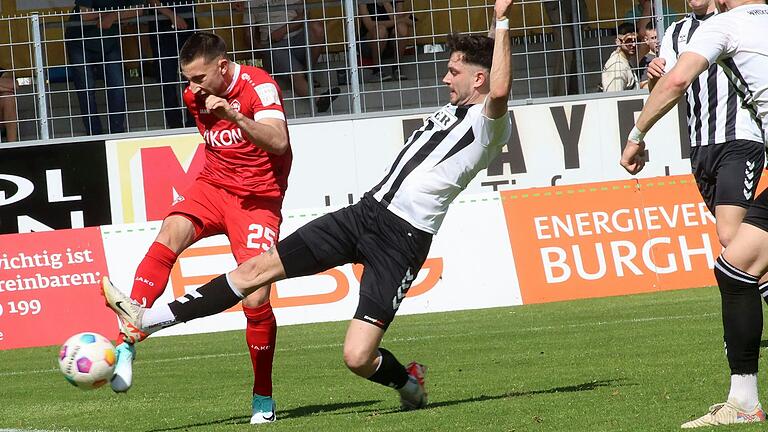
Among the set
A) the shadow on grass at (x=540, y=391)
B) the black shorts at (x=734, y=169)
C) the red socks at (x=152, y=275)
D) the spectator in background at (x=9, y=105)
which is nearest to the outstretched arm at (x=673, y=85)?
the shadow on grass at (x=540, y=391)

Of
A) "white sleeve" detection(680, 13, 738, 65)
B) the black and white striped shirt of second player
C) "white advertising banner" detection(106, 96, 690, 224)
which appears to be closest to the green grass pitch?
the black and white striped shirt of second player

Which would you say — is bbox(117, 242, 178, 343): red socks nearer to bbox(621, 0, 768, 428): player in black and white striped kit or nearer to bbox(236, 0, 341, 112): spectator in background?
bbox(621, 0, 768, 428): player in black and white striped kit

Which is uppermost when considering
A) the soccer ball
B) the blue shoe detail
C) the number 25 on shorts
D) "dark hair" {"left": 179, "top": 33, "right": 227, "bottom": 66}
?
"dark hair" {"left": 179, "top": 33, "right": 227, "bottom": 66}

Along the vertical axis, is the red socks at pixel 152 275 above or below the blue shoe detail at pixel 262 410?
above

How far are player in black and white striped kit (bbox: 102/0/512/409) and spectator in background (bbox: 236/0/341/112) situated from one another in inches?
368

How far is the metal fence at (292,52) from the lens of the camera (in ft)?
54.5

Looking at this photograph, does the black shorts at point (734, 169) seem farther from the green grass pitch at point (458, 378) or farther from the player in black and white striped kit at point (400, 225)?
the player in black and white striped kit at point (400, 225)

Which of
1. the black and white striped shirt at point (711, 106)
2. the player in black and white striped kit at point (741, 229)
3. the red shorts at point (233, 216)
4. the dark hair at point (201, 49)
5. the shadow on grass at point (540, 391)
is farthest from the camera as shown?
the black and white striped shirt at point (711, 106)

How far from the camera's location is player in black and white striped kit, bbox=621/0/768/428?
569 centimetres

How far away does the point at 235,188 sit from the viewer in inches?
315

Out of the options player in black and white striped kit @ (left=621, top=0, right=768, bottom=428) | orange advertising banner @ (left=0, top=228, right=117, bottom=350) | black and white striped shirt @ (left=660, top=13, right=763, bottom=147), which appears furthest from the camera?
orange advertising banner @ (left=0, top=228, right=117, bottom=350)

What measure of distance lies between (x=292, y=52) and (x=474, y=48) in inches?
377

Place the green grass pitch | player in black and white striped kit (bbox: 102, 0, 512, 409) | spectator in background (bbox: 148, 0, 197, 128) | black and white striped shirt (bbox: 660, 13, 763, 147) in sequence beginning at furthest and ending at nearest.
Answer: spectator in background (bbox: 148, 0, 197, 128)
black and white striped shirt (bbox: 660, 13, 763, 147)
player in black and white striped kit (bbox: 102, 0, 512, 409)
the green grass pitch

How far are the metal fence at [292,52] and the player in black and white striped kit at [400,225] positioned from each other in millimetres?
9173
